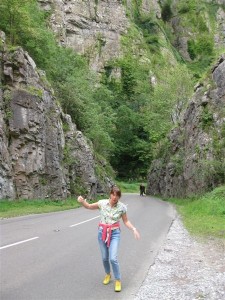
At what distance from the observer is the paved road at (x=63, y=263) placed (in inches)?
237

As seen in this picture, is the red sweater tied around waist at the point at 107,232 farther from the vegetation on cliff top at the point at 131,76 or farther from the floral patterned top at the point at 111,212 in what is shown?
the vegetation on cliff top at the point at 131,76

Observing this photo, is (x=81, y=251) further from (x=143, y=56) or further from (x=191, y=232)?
(x=143, y=56)

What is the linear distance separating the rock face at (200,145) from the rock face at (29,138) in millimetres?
10233

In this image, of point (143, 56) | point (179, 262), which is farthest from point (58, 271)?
point (143, 56)

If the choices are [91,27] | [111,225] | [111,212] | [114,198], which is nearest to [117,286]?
[111,225]

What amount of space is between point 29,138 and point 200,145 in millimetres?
13653

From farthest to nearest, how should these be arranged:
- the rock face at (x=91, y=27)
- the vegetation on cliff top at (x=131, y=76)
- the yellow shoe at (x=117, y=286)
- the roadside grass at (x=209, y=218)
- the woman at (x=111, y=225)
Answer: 1. the rock face at (x=91, y=27)
2. the vegetation on cliff top at (x=131, y=76)
3. the roadside grass at (x=209, y=218)
4. the woman at (x=111, y=225)
5. the yellow shoe at (x=117, y=286)

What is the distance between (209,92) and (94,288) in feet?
94.8

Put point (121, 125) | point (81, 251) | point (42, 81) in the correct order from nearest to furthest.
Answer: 1. point (81, 251)
2. point (42, 81)
3. point (121, 125)

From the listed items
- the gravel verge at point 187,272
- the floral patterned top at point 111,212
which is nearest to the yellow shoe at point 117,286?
the gravel verge at point 187,272

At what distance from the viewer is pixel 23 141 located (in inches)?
1036

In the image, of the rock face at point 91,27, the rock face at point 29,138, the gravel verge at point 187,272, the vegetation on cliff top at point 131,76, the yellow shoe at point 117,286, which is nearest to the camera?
the gravel verge at point 187,272

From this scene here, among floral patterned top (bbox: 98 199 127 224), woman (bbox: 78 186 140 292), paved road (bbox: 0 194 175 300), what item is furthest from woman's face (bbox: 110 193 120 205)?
paved road (bbox: 0 194 175 300)

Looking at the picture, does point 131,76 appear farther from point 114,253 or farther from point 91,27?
point 114,253
